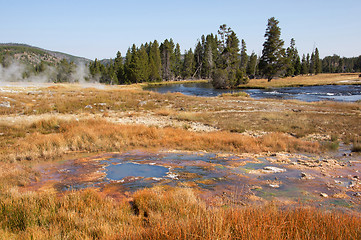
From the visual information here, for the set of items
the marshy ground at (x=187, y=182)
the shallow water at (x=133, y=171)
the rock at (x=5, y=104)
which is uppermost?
the rock at (x=5, y=104)

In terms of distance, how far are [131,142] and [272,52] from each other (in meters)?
65.6

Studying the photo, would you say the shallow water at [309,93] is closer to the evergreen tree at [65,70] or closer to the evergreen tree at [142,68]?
the evergreen tree at [142,68]

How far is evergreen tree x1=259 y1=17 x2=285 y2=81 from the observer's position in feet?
215

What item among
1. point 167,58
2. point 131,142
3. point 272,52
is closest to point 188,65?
point 167,58

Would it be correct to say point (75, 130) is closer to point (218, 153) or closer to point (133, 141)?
point (133, 141)

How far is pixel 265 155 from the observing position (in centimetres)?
975

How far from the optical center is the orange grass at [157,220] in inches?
122

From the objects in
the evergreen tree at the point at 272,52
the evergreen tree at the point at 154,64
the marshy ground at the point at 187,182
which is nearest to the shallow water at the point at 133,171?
the marshy ground at the point at 187,182

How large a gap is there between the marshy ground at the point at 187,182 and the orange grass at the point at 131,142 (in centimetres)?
5

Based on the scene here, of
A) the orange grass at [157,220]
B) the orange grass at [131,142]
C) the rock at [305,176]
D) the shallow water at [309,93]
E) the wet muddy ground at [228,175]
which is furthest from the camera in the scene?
the shallow water at [309,93]

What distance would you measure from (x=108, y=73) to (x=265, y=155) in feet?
304

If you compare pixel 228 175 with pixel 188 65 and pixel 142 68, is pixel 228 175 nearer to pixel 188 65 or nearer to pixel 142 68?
pixel 142 68

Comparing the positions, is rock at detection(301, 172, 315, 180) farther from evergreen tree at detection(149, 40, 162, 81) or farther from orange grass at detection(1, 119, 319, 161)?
evergreen tree at detection(149, 40, 162, 81)

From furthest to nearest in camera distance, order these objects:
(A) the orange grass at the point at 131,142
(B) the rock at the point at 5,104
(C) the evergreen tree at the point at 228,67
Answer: (C) the evergreen tree at the point at 228,67 → (B) the rock at the point at 5,104 → (A) the orange grass at the point at 131,142
